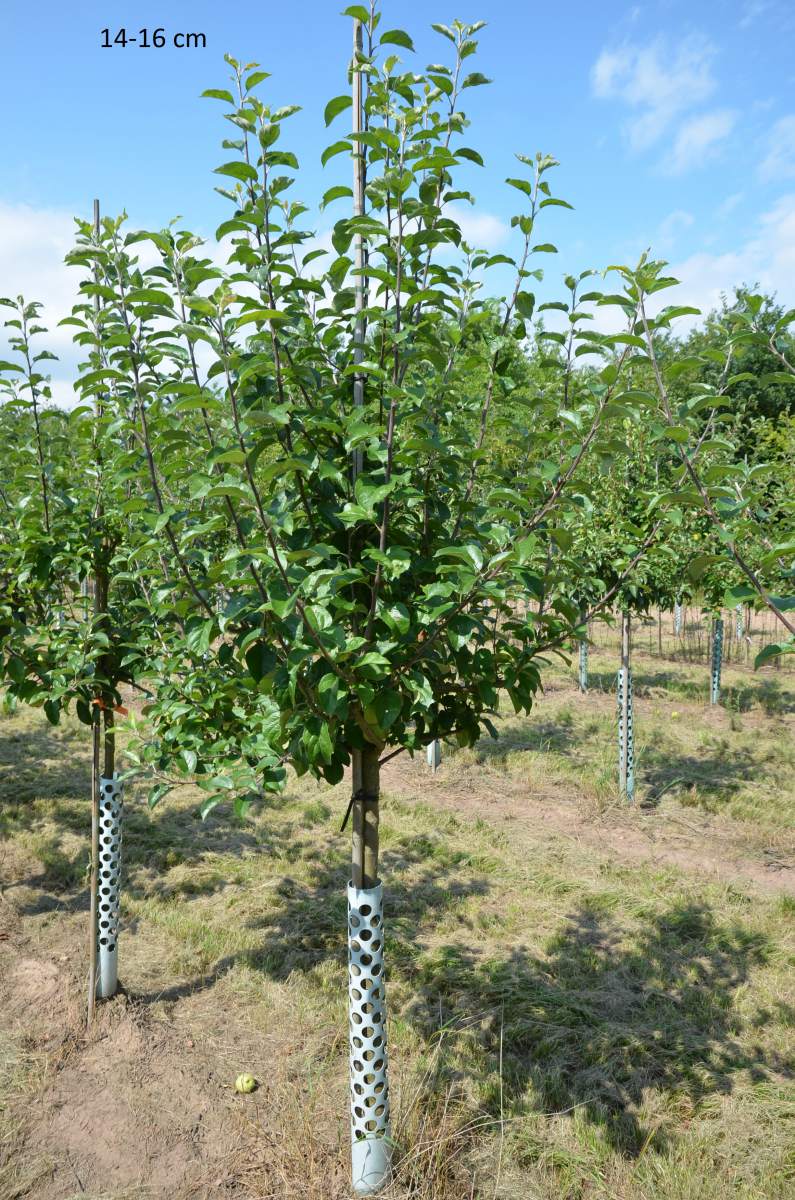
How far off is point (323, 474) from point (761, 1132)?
3.15m

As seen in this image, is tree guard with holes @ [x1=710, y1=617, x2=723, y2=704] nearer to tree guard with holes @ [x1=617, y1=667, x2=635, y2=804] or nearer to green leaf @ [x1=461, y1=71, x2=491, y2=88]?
tree guard with holes @ [x1=617, y1=667, x2=635, y2=804]

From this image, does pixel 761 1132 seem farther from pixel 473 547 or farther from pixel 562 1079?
pixel 473 547

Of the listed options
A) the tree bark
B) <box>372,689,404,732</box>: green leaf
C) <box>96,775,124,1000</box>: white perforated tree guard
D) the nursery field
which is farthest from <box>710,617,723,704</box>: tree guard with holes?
<box>372,689,404,732</box>: green leaf

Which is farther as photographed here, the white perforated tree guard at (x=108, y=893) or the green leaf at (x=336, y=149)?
the white perforated tree guard at (x=108, y=893)

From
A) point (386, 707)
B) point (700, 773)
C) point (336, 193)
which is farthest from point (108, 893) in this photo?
point (700, 773)

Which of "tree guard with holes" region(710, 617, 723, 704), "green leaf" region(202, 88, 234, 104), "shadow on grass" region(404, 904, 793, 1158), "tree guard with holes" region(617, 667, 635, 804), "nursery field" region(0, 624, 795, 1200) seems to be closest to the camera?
"green leaf" region(202, 88, 234, 104)

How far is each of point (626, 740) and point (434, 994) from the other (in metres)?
3.62

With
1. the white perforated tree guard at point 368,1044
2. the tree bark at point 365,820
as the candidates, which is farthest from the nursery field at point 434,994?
the tree bark at point 365,820

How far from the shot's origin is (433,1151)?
9.36 feet

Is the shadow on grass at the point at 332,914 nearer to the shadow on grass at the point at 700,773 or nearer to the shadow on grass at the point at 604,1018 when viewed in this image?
the shadow on grass at the point at 604,1018

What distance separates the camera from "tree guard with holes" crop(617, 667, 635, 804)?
711 cm

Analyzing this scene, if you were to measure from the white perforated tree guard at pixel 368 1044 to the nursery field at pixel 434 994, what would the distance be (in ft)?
0.39

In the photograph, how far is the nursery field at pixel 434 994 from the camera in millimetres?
2980

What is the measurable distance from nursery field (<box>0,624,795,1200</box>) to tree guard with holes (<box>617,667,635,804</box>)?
0.22m
